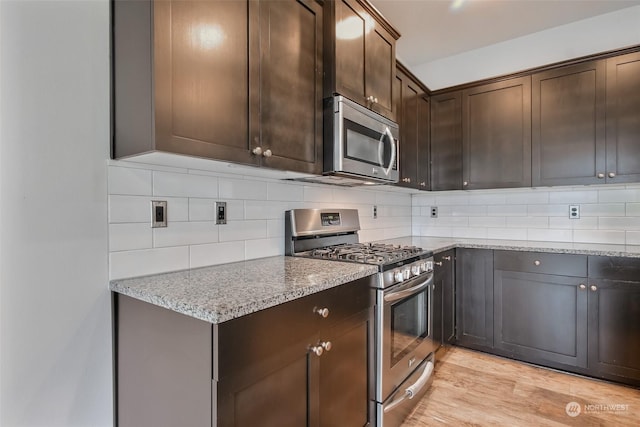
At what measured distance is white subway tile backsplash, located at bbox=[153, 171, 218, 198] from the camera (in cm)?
135

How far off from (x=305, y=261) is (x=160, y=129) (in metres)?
0.94

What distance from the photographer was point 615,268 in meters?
2.14

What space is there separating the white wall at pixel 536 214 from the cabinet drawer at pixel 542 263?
56cm

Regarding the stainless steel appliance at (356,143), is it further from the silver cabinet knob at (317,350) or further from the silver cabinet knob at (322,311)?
the silver cabinet knob at (317,350)

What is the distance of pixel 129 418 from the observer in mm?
1163

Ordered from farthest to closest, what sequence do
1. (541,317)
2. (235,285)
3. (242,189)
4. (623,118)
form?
(541,317), (623,118), (242,189), (235,285)

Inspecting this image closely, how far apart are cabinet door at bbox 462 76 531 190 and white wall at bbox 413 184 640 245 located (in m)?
0.27

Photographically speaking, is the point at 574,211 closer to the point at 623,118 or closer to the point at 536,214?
the point at 536,214

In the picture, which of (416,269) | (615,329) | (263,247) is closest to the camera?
(263,247)

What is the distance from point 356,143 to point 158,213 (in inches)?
41.1

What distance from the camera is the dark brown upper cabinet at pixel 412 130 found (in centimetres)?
258

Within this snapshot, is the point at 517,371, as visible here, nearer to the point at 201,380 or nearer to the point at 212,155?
the point at 201,380

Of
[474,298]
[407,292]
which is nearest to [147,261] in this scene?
[407,292]

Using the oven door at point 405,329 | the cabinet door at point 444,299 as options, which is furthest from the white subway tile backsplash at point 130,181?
the cabinet door at point 444,299
